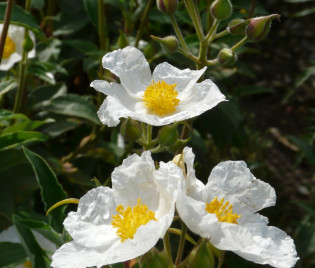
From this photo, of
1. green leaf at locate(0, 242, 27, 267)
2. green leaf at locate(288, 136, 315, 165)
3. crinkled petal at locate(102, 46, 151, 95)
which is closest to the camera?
crinkled petal at locate(102, 46, 151, 95)

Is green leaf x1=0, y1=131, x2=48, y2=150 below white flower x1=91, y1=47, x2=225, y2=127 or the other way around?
below

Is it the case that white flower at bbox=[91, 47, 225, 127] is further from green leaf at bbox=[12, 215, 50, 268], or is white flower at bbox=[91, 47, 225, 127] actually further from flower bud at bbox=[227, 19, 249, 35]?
green leaf at bbox=[12, 215, 50, 268]

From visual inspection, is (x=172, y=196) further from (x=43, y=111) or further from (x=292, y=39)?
(x=292, y=39)

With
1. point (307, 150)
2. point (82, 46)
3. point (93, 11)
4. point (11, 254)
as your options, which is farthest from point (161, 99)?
point (307, 150)

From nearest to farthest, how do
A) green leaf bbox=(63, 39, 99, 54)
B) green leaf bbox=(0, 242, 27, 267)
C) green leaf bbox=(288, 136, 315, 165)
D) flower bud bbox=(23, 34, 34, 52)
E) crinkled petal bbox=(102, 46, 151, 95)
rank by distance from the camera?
crinkled petal bbox=(102, 46, 151, 95)
green leaf bbox=(0, 242, 27, 267)
flower bud bbox=(23, 34, 34, 52)
green leaf bbox=(63, 39, 99, 54)
green leaf bbox=(288, 136, 315, 165)

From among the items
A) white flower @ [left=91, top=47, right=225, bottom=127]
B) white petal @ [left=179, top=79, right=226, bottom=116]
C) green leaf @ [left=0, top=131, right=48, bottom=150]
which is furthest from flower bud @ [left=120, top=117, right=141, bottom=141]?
green leaf @ [left=0, top=131, right=48, bottom=150]

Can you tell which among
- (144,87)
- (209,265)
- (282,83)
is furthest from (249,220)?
(282,83)
